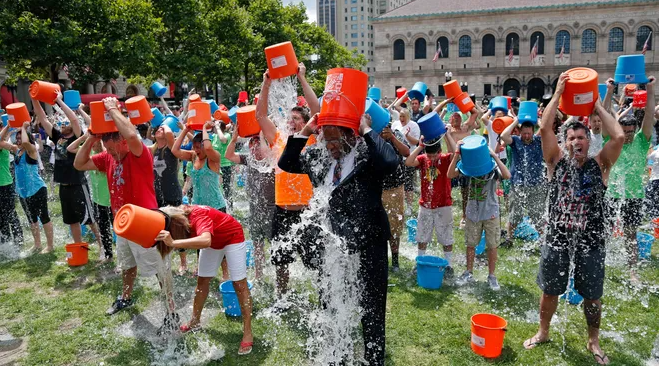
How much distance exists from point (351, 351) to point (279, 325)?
109cm

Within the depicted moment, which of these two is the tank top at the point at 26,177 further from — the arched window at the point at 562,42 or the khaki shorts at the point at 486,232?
the arched window at the point at 562,42

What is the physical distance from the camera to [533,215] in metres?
7.62

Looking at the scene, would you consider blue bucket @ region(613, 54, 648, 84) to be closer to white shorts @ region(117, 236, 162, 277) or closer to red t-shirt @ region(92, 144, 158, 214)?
red t-shirt @ region(92, 144, 158, 214)

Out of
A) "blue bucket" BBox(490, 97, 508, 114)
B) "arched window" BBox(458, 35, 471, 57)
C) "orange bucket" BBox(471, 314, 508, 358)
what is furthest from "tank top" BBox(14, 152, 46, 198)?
"arched window" BBox(458, 35, 471, 57)

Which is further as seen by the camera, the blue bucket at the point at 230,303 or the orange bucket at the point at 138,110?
the orange bucket at the point at 138,110

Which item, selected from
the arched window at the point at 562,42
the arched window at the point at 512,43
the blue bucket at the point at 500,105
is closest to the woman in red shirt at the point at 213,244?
the blue bucket at the point at 500,105

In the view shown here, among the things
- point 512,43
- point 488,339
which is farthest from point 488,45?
point 488,339

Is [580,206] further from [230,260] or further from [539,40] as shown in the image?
[539,40]

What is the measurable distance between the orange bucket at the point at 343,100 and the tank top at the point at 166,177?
13.6 feet

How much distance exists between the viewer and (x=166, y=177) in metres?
6.76

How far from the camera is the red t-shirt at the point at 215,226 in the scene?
409 centimetres

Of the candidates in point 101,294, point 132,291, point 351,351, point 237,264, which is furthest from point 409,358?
point 101,294

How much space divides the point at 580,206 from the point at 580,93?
3.06ft

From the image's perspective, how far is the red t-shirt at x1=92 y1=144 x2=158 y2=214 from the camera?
5.11 meters
